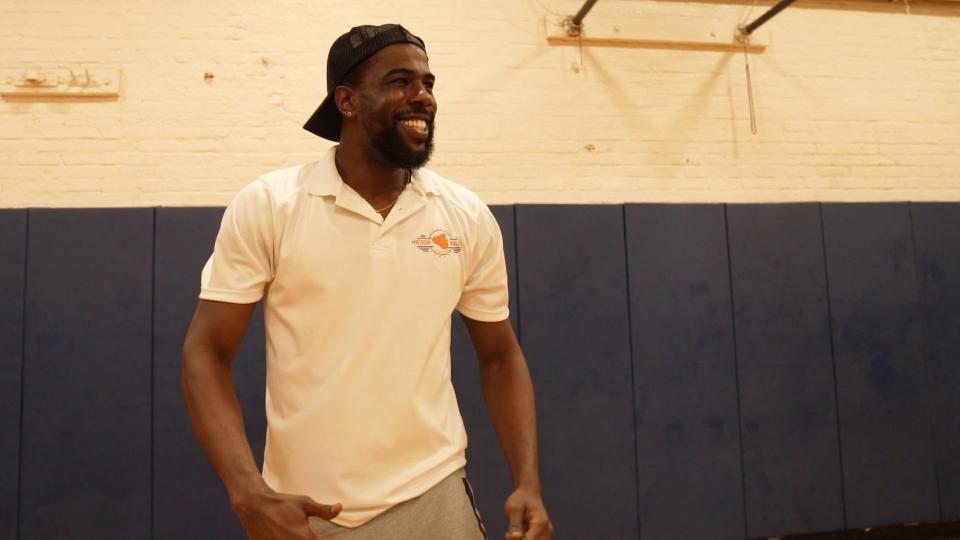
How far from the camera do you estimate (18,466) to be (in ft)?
9.32

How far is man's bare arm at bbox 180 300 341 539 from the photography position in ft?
3.09

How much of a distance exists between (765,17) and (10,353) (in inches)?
168

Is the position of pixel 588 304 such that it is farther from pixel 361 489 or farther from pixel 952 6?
pixel 952 6

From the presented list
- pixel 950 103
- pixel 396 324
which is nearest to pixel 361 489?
pixel 396 324

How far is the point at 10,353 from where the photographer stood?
9.49ft

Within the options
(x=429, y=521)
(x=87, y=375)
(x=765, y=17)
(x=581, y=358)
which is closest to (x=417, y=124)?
(x=429, y=521)

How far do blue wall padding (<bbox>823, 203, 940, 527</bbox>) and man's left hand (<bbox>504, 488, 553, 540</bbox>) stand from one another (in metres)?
2.87

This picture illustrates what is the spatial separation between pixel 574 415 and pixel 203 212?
2091 mm

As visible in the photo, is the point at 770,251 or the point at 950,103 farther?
the point at 950,103

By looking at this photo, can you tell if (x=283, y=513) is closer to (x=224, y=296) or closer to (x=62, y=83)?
(x=224, y=296)

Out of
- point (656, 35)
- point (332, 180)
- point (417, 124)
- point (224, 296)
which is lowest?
point (224, 296)

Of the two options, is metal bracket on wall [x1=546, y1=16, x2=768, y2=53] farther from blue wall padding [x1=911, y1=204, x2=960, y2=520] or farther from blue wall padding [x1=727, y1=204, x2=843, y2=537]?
blue wall padding [x1=911, y1=204, x2=960, y2=520]

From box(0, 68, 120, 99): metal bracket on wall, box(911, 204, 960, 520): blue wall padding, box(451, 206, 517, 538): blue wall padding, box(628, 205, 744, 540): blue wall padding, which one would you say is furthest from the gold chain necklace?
box(911, 204, 960, 520): blue wall padding

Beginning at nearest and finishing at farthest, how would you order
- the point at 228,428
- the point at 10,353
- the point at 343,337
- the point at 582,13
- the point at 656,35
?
the point at 228,428 → the point at 343,337 → the point at 10,353 → the point at 582,13 → the point at 656,35
